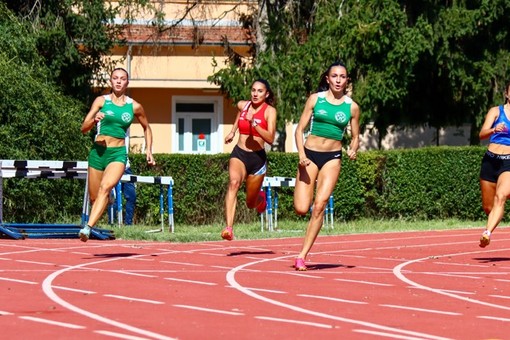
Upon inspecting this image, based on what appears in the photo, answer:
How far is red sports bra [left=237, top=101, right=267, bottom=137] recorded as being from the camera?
17.2 metres

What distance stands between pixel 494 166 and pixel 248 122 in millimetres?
3066

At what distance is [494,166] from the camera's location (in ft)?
55.9

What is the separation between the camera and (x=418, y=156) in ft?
99.0

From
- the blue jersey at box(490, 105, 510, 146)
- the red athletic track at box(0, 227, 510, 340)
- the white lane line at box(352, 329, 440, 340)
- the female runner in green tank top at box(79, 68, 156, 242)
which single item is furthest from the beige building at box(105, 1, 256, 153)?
the white lane line at box(352, 329, 440, 340)

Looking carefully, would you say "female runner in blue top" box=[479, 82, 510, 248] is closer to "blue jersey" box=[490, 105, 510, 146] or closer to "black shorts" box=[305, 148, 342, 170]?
"blue jersey" box=[490, 105, 510, 146]

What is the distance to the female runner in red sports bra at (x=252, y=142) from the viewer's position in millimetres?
17250

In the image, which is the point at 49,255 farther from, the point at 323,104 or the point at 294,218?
the point at 294,218

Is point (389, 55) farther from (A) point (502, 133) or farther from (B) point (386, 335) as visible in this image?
(B) point (386, 335)

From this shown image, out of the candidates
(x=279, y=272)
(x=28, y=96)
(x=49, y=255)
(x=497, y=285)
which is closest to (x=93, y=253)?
(x=49, y=255)

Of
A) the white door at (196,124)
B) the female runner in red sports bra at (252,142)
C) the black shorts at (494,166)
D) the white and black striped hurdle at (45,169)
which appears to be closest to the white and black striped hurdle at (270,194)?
the white and black striped hurdle at (45,169)

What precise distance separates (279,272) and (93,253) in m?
3.41

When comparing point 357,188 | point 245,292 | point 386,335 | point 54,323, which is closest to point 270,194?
point 357,188

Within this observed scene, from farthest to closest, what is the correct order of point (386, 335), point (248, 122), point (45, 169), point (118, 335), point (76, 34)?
point (76, 34)
point (45, 169)
point (248, 122)
point (386, 335)
point (118, 335)

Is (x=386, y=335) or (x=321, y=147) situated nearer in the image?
(x=386, y=335)
